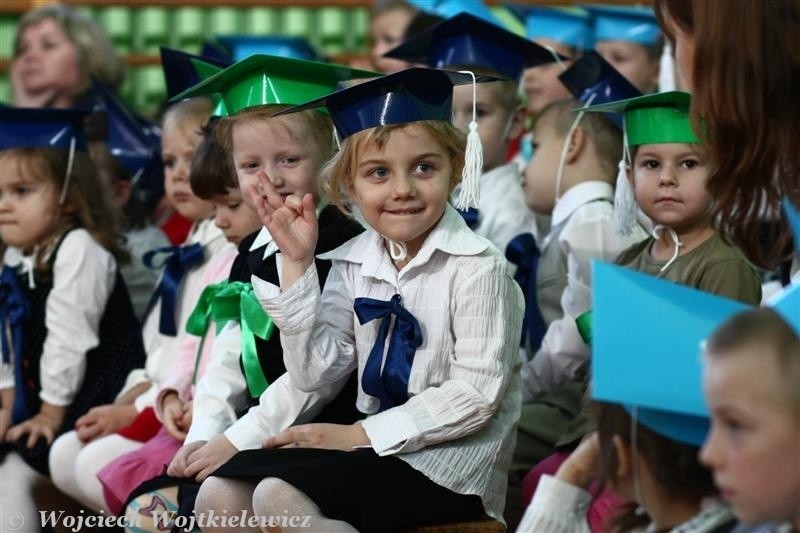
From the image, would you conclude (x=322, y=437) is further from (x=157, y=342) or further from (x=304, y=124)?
(x=157, y=342)

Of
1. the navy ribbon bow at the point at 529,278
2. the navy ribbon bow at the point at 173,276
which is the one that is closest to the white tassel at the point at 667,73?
the navy ribbon bow at the point at 529,278

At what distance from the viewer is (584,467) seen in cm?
194

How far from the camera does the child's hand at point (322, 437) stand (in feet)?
8.47

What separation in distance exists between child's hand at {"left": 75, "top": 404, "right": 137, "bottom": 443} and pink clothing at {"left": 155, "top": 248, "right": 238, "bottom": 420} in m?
0.14

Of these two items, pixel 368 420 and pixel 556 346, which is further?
pixel 556 346

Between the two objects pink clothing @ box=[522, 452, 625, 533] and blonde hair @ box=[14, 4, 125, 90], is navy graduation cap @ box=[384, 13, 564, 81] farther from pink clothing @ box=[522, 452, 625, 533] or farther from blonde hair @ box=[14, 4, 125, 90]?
blonde hair @ box=[14, 4, 125, 90]

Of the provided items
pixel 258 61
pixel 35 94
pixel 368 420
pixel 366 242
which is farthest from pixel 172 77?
pixel 35 94

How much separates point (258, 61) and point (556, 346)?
39.8 inches

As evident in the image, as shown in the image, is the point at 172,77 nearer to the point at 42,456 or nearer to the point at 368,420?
the point at 42,456

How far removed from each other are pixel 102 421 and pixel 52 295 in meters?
0.42

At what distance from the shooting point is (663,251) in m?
2.93

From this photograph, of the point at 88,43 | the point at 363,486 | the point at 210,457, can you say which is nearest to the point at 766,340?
the point at 363,486

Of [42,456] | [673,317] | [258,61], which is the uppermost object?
[258,61]

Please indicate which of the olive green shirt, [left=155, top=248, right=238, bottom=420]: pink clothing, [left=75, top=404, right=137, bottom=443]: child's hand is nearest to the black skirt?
the olive green shirt
